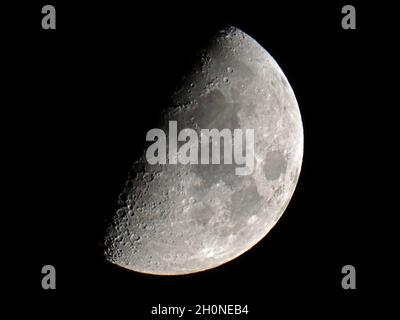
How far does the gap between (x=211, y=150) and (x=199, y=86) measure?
46 centimetres

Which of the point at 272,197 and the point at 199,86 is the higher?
the point at 199,86

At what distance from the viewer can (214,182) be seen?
3.82 meters

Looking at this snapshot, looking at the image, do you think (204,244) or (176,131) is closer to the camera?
(176,131)

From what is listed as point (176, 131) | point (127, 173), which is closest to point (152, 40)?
point (176, 131)

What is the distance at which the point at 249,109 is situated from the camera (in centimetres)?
390

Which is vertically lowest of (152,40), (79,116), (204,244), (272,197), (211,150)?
(204,244)

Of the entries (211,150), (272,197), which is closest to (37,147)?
(211,150)

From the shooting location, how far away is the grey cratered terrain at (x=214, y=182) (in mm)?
3795

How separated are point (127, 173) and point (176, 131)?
46cm

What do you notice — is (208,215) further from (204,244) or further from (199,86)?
(199,86)

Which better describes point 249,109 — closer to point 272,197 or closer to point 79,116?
point 272,197

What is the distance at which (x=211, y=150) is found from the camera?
3744mm

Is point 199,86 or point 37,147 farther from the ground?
point 199,86

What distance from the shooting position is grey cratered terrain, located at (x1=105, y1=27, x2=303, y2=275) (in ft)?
12.5
